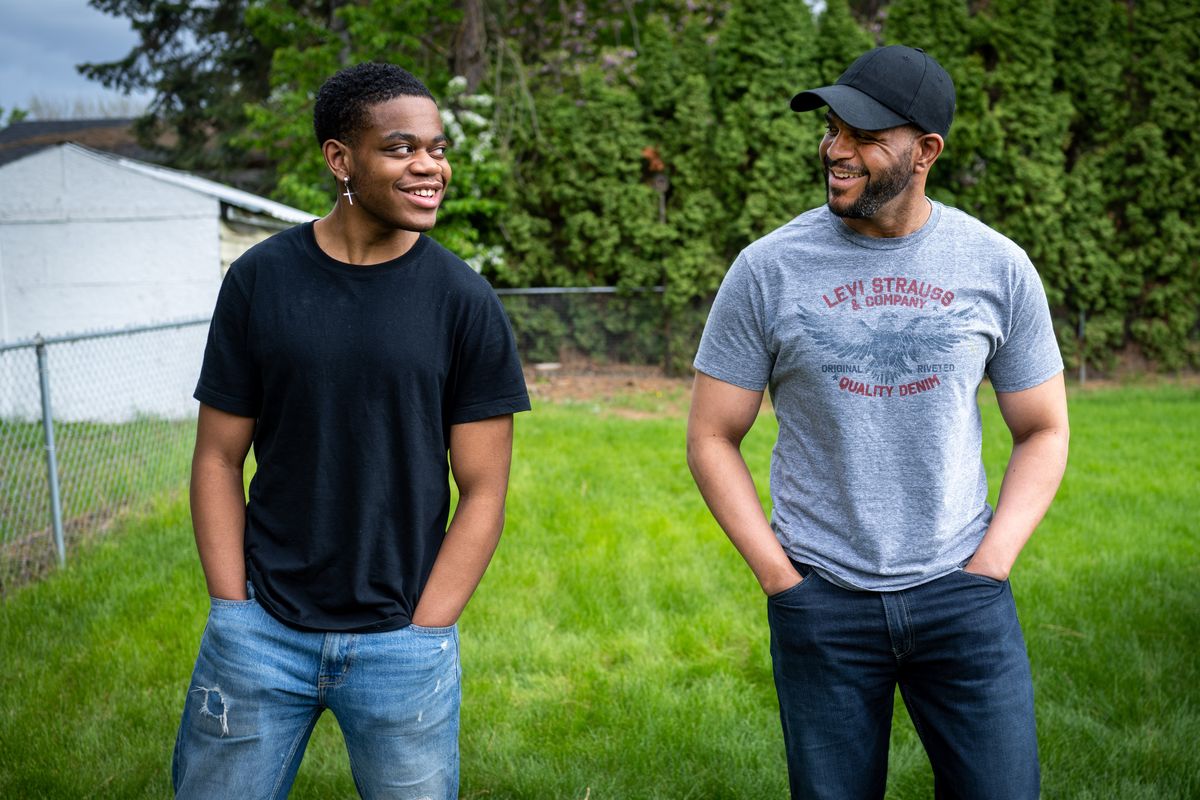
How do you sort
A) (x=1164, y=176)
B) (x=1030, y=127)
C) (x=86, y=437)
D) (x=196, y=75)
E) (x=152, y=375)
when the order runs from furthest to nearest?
1. (x=196, y=75)
2. (x=1030, y=127)
3. (x=1164, y=176)
4. (x=152, y=375)
5. (x=86, y=437)

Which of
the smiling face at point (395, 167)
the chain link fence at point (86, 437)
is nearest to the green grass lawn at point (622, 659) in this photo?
the chain link fence at point (86, 437)

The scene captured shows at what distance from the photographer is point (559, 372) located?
12.6 metres

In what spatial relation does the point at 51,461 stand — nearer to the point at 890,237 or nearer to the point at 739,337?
the point at 739,337

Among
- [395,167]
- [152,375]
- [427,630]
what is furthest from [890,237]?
[152,375]

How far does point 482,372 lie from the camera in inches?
79.8

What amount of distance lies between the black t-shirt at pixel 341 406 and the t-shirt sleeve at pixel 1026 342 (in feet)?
3.72

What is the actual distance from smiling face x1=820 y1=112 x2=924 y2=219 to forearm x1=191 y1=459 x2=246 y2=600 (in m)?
1.41

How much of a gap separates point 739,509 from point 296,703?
1.01 metres

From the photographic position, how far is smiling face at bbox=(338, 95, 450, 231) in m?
1.98

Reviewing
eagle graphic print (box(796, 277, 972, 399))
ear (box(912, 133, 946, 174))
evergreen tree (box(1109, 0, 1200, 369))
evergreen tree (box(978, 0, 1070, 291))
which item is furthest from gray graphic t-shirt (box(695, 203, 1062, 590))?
evergreen tree (box(1109, 0, 1200, 369))

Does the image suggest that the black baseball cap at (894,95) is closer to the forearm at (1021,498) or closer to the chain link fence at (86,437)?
the forearm at (1021,498)

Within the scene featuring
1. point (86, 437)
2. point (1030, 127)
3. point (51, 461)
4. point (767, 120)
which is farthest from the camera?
point (767, 120)

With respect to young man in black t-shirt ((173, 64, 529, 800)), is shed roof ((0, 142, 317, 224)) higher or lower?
higher

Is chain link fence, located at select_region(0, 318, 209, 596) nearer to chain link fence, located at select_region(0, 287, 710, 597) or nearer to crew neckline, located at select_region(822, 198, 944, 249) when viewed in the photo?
chain link fence, located at select_region(0, 287, 710, 597)
